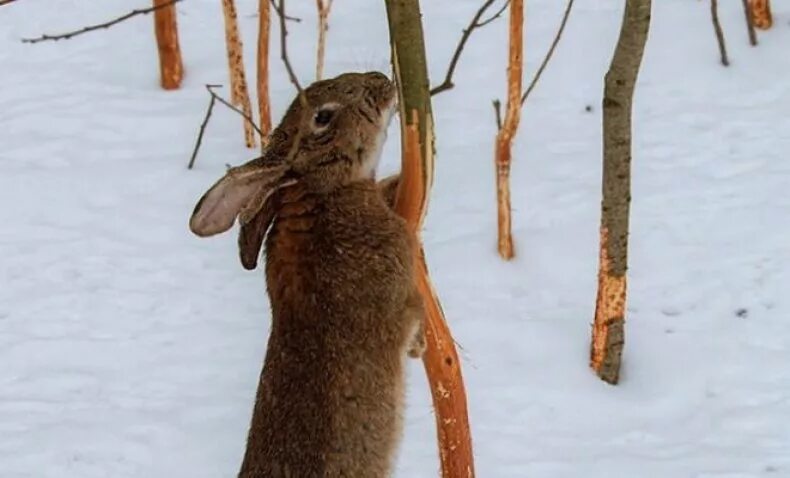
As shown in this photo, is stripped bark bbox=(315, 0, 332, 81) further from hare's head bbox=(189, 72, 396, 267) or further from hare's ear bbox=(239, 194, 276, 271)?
hare's ear bbox=(239, 194, 276, 271)

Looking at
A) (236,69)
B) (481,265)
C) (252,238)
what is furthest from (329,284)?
(236,69)

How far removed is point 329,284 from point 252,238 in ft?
0.75

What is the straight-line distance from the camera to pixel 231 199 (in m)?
2.85

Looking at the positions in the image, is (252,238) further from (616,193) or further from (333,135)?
(616,193)

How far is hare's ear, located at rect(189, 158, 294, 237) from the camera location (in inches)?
111

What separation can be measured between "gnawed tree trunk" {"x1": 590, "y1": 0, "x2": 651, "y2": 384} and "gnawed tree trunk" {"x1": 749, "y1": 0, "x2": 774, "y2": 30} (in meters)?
3.39

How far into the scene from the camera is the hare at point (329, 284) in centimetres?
298

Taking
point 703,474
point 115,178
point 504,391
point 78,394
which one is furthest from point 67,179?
point 703,474

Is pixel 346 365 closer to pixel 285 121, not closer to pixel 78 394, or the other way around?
pixel 285 121

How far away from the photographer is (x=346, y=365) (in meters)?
3.07

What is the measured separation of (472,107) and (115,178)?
240 centimetres

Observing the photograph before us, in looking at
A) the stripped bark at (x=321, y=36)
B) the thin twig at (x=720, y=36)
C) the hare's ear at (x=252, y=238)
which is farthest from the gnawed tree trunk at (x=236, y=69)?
the hare's ear at (x=252, y=238)

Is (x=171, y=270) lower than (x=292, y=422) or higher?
lower

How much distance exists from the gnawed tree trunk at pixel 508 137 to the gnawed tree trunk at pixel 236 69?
84.7 inches
